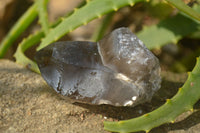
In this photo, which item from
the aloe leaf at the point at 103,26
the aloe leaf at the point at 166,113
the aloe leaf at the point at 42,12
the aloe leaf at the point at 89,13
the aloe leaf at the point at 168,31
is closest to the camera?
the aloe leaf at the point at 166,113

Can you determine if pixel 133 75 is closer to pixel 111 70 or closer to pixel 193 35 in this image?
pixel 111 70

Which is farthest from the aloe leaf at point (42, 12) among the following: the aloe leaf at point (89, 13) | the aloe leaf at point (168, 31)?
the aloe leaf at point (168, 31)

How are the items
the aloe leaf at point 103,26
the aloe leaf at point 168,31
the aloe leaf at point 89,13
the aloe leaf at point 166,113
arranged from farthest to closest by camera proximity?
the aloe leaf at point 103,26 → the aloe leaf at point 168,31 → the aloe leaf at point 89,13 → the aloe leaf at point 166,113

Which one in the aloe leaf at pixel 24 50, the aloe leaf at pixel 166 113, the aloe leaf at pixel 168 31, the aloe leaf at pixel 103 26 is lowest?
the aloe leaf at pixel 103 26

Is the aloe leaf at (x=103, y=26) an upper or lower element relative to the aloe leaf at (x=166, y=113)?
lower

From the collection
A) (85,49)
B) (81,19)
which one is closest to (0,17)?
(81,19)

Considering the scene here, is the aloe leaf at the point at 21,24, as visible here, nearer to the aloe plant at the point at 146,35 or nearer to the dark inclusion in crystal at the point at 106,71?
the aloe plant at the point at 146,35

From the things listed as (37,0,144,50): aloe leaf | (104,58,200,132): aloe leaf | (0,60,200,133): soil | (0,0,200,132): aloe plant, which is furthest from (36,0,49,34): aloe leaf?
(104,58,200,132): aloe leaf

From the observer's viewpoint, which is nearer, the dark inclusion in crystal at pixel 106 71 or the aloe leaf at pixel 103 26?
the dark inclusion in crystal at pixel 106 71
